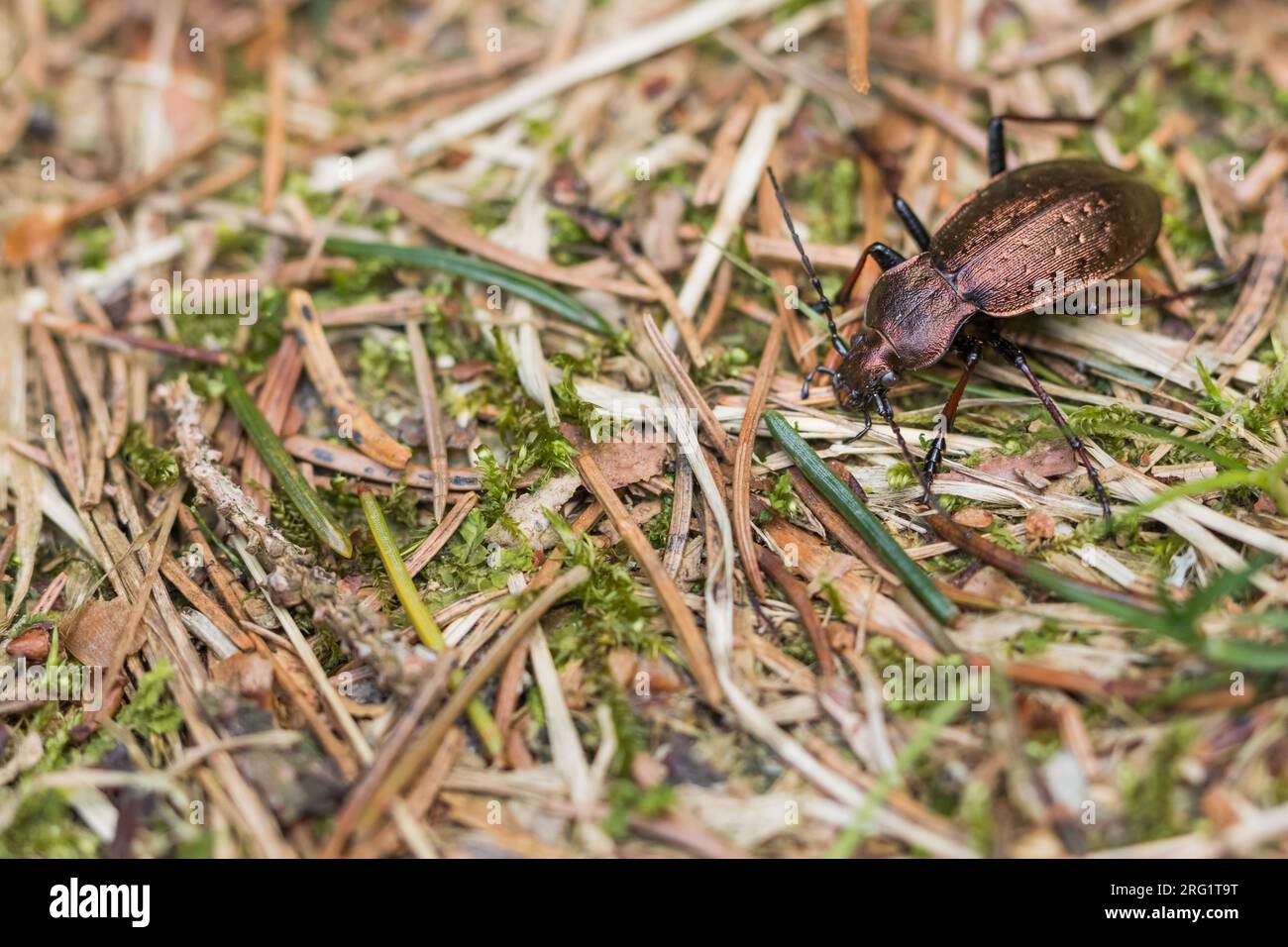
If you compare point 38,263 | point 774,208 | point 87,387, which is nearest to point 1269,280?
point 774,208

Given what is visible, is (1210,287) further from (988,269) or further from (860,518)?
(860,518)

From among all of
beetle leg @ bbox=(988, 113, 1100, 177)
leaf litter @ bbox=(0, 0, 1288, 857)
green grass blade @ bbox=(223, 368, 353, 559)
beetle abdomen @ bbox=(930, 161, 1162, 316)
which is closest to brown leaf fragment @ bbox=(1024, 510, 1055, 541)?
leaf litter @ bbox=(0, 0, 1288, 857)

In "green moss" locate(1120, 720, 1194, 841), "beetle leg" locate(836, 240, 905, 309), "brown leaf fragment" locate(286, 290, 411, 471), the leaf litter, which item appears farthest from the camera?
"beetle leg" locate(836, 240, 905, 309)

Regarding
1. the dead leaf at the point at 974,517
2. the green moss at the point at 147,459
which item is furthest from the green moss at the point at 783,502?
the green moss at the point at 147,459

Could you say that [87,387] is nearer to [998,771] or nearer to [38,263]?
[38,263]

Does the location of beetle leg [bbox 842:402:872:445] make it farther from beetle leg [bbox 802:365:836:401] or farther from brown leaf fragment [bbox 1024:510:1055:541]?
brown leaf fragment [bbox 1024:510:1055:541]

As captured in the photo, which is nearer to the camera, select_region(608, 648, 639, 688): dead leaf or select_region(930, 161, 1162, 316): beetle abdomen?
select_region(608, 648, 639, 688): dead leaf

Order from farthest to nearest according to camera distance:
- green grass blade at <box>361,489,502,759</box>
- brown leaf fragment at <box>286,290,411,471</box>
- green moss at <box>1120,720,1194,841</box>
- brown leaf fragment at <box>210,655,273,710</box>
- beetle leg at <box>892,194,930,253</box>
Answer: beetle leg at <box>892,194,930,253</box> → brown leaf fragment at <box>286,290,411,471</box> → brown leaf fragment at <box>210,655,273,710</box> → green grass blade at <box>361,489,502,759</box> → green moss at <box>1120,720,1194,841</box>
